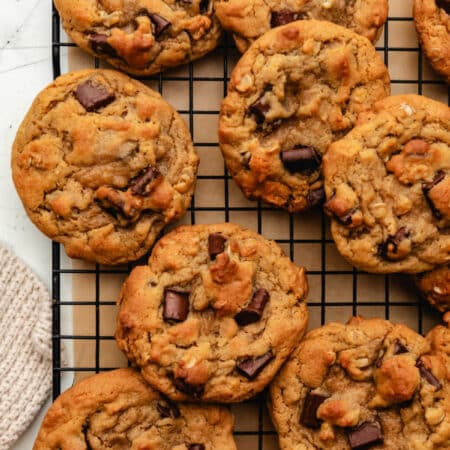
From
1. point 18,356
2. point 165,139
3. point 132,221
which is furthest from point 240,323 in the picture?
point 18,356

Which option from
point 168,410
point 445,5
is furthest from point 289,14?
point 168,410

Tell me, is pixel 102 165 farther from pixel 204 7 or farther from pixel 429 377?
pixel 429 377

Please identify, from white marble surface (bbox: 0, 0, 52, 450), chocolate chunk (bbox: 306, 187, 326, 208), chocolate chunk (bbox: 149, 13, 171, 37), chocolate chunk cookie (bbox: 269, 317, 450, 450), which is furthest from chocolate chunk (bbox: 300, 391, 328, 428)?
chocolate chunk (bbox: 149, 13, 171, 37)

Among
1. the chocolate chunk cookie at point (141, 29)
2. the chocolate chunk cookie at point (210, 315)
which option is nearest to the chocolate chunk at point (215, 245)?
the chocolate chunk cookie at point (210, 315)

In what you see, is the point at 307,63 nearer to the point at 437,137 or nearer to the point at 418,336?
the point at 437,137

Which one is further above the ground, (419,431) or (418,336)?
(418,336)

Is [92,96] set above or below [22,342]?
above
